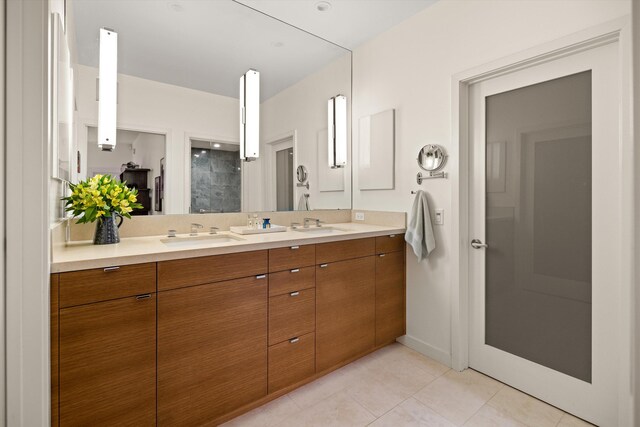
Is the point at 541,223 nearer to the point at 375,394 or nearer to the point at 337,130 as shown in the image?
the point at 375,394

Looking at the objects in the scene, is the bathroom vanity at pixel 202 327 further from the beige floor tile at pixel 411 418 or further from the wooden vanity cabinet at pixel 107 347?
the beige floor tile at pixel 411 418

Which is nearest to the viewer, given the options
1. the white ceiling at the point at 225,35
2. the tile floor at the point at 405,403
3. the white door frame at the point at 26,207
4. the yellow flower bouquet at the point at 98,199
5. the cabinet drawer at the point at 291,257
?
the white door frame at the point at 26,207

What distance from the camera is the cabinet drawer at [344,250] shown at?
6.56 feet

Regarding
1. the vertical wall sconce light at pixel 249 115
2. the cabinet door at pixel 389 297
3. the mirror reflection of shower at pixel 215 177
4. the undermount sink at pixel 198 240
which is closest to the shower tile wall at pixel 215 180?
the mirror reflection of shower at pixel 215 177

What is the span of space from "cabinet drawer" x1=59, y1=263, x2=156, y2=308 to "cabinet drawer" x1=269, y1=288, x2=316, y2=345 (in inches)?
25.6

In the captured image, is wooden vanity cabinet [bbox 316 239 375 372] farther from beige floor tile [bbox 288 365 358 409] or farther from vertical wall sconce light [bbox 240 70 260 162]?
vertical wall sconce light [bbox 240 70 260 162]

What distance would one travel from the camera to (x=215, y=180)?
7.38 ft

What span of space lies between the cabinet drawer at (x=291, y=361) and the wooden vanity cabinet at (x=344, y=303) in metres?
0.07

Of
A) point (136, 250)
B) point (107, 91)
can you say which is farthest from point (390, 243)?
point (107, 91)

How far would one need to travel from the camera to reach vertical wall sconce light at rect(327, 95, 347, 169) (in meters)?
2.92

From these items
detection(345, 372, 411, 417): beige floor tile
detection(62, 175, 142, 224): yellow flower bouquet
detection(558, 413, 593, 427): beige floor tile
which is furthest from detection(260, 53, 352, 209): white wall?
detection(558, 413, 593, 427): beige floor tile

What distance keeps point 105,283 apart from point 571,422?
2372mm

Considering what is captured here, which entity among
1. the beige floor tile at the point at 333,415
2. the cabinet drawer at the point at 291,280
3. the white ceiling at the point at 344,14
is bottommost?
the beige floor tile at the point at 333,415

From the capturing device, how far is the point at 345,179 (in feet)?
9.90
